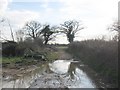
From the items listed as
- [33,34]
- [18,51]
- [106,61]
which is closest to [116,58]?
[106,61]

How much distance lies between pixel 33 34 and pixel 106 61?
53352 mm

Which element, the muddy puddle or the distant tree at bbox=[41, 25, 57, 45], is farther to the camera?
the distant tree at bbox=[41, 25, 57, 45]

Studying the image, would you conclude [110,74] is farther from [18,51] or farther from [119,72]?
[18,51]

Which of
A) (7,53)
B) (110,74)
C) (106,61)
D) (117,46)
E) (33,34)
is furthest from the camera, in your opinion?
(33,34)

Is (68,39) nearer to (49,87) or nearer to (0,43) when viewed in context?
(0,43)

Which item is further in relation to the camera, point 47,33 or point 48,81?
point 47,33

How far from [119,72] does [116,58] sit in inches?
81.0

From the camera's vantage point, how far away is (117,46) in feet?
59.3

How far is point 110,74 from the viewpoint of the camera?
55.7 ft

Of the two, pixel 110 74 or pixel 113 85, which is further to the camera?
pixel 110 74

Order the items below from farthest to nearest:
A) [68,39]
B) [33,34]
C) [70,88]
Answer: [68,39] < [33,34] < [70,88]

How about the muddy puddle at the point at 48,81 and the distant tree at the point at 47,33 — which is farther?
the distant tree at the point at 47,33

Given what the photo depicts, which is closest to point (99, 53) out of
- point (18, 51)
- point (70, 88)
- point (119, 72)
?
point (119, 72)

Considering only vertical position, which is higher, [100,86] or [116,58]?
[116,58]
